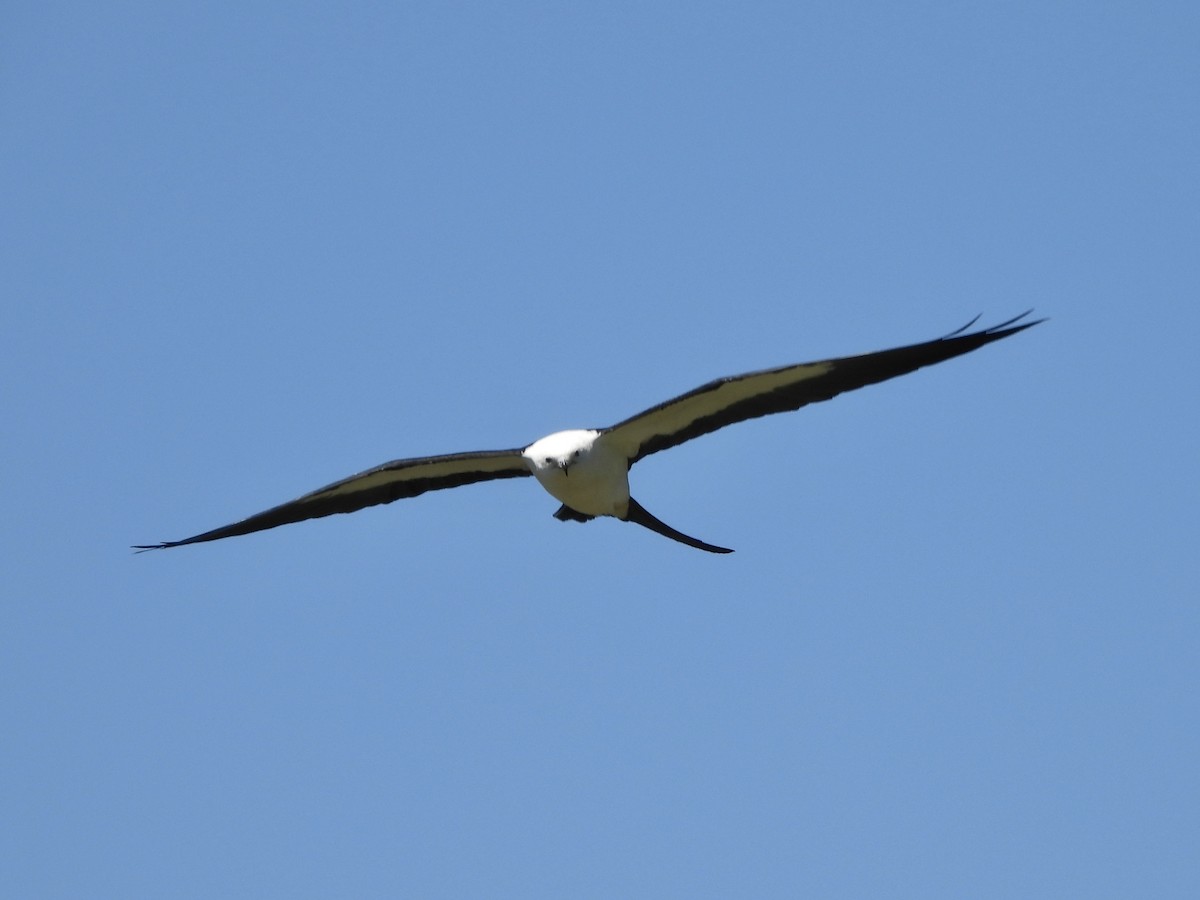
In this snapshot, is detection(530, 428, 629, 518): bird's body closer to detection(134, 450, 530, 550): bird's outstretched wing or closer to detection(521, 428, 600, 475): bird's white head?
detection(521, 428, 600, 475): bird's white head

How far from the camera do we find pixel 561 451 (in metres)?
13.4

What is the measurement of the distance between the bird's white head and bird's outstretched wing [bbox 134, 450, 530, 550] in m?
0.45

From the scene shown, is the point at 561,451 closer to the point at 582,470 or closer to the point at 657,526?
the point at 582,470

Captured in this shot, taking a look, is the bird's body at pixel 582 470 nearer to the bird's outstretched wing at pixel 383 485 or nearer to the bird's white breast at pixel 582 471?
the bird's white breast at pixel 582 471

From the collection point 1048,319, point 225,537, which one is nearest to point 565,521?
point 225,537

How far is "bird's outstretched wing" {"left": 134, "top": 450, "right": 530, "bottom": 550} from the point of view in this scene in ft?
46.8

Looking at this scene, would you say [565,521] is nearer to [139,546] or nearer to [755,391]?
[755,391]

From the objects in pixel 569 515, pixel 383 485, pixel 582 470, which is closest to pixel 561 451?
pixel 582 470

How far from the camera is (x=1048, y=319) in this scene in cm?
1086

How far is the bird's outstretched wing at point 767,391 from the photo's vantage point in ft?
39.6

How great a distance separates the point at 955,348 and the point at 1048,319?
120 centimetres

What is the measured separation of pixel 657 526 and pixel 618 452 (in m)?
0.82

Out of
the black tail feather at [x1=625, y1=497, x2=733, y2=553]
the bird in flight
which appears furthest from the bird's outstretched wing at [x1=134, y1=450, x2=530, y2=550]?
the black tail feather at [x1=625, y1=497, x2=733, y2=553]

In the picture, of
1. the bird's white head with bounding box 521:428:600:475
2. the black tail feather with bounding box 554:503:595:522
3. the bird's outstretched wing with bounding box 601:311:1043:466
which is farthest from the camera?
the black tail feather with bounding box 554:503:595:522
